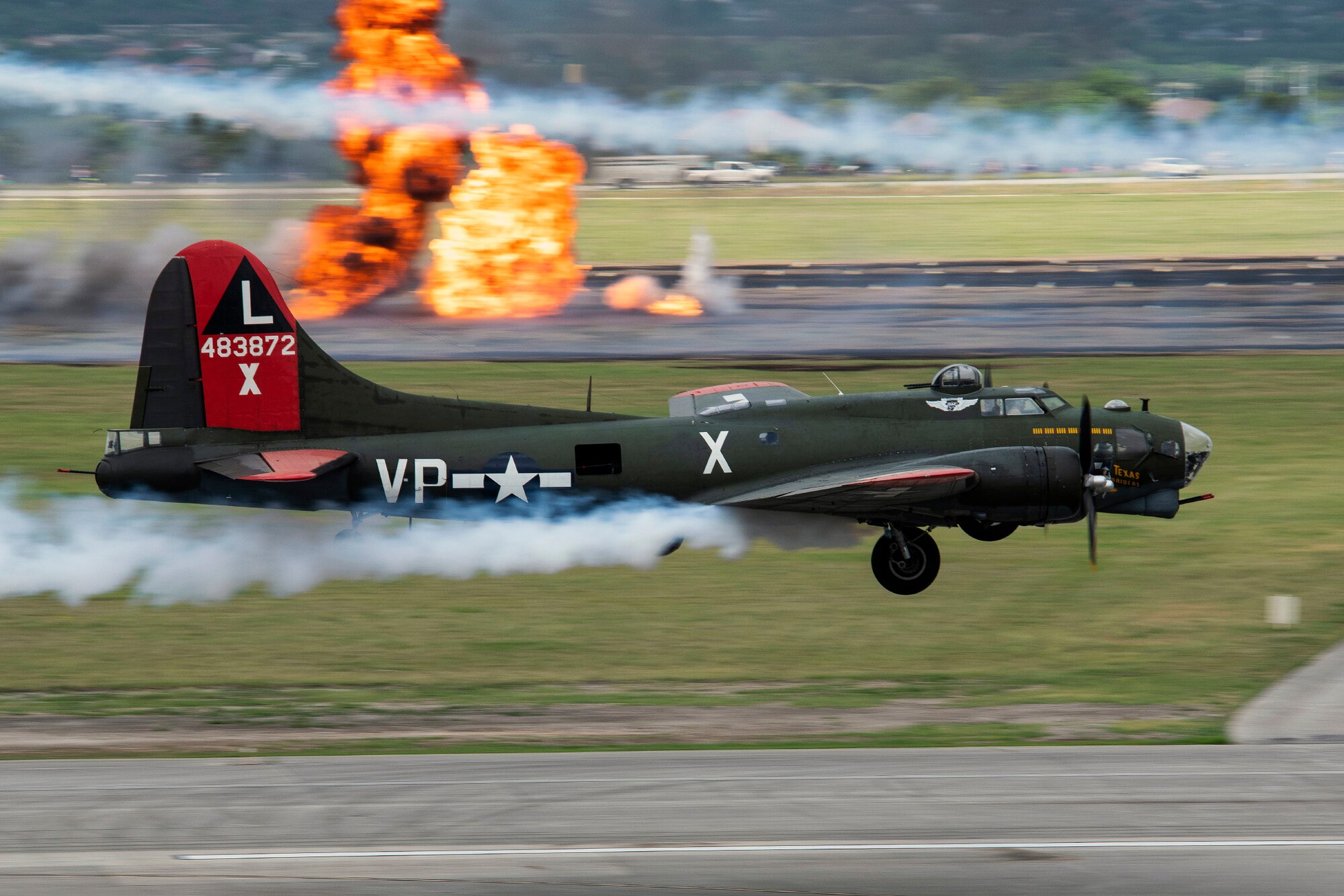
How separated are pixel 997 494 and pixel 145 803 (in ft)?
43.7

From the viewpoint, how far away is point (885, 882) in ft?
46.0

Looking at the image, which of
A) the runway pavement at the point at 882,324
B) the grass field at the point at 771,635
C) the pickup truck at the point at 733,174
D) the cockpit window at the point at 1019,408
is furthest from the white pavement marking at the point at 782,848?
the pickup truck at the point at 733,174

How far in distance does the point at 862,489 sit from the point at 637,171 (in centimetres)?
5191

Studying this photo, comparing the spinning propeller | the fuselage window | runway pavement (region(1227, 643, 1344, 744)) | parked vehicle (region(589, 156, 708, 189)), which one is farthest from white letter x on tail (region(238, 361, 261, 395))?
parked vehicle (region(589, 156, 708, 189))

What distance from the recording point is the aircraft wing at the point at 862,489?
23828 mm

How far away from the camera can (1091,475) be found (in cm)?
2492

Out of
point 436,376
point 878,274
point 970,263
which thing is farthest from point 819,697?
point 970,263

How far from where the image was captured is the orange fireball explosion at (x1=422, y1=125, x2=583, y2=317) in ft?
212

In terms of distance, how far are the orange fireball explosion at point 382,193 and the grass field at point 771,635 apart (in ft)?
122

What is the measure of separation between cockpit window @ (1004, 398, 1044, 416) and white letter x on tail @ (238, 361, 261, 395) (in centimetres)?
1213

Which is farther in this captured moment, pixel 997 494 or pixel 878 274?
pixel 878 274

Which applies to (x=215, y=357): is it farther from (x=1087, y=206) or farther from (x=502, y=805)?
(x=1087, y=206)

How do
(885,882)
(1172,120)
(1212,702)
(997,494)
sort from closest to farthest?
(885,882) < (1212,702) < (997,494) < (1172,120)

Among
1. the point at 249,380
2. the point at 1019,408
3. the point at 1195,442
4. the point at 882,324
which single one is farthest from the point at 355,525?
the point at 882,324
